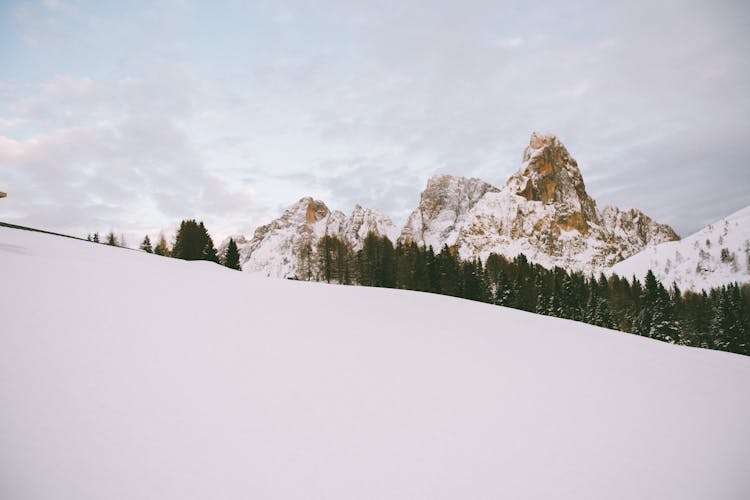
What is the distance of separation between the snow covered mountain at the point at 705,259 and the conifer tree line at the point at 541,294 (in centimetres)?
5377

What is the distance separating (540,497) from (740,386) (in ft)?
30.5

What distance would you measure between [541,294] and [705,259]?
10886cm

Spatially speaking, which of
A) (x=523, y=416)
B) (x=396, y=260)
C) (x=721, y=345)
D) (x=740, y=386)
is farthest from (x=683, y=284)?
(x=523, y=416)

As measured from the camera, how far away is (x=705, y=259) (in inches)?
4771

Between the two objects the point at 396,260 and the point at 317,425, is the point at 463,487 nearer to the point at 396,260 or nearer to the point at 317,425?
the point at 317,425

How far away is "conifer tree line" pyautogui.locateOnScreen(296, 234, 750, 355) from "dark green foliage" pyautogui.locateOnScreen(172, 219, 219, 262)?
19.0 metres

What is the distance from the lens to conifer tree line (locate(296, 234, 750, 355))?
167 feet

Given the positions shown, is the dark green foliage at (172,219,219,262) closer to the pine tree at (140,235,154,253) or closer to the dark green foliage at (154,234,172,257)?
the dark green foliage at (154,234,172,257)

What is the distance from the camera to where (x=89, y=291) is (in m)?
9.34

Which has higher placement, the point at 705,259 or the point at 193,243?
the point at 705,259

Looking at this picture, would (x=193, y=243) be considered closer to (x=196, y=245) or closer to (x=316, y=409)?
(x=196, y=245)

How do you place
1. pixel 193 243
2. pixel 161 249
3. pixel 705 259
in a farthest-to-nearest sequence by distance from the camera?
pixel 705 259
pixel 161 249
pixel 193 243

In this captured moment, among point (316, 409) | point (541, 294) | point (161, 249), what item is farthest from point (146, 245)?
point (316, 409)

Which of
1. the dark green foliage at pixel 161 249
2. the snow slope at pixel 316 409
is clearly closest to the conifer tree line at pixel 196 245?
the dark green foliage at pixel 161 249
